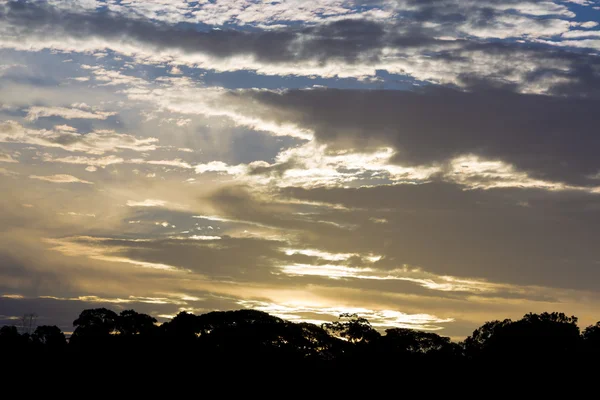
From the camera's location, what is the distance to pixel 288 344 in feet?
371

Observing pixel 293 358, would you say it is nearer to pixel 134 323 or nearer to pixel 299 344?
pixel 299 344

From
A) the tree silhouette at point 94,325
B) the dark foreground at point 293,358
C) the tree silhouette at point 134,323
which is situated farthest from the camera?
the tree silhouette at point 134,323

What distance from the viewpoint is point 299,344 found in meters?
115

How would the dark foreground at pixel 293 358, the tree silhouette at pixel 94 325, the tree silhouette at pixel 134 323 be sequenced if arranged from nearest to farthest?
the dark foreground at pixel 293 358, the tree silhouette at pixel 94 325, the tree silhouette at pixel 134 323

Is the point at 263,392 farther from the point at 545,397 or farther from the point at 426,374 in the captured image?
the point at 545,397

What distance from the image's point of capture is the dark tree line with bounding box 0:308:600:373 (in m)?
99.6

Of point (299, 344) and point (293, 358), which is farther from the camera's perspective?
point (299, 344)

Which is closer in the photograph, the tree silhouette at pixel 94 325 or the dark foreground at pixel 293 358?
the dark foreground at pixel 293 358

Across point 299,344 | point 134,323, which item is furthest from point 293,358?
point 134,323

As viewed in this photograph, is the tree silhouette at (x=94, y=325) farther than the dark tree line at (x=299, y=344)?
Yes

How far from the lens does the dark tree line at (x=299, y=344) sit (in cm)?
9956

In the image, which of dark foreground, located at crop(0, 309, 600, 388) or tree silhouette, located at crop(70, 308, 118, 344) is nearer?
dark foreground, located at crop(0, 309, 600, 388)

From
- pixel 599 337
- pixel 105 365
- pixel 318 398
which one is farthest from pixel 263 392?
pixel 599 337

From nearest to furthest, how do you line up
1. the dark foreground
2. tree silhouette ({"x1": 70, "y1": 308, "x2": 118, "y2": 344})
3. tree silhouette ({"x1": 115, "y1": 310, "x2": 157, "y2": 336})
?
the dark foreground < tree silhouette ({"x1": 70, "y1": 308, "x2": 118, "y2": 344}) < tree silhouette ({"x1": 115, "y1": 310, "x2": 157, "y2": 336})
